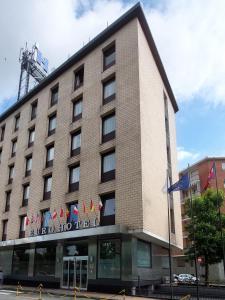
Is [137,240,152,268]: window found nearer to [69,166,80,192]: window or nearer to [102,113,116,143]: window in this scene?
[69,166,80,192]: window

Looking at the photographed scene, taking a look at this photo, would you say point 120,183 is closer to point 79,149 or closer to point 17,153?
point 79,149

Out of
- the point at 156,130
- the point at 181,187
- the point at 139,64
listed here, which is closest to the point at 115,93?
the point at 139,64

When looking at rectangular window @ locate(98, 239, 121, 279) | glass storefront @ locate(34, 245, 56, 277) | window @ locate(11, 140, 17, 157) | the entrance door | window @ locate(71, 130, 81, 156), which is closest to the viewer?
rectangular window @ locate(98, 239, 121, 279)

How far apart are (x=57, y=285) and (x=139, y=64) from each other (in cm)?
1943

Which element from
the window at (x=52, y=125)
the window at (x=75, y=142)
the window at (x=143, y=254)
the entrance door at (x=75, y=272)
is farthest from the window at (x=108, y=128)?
the entrance door at (x=75, y=272)

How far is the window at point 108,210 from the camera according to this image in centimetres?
2372

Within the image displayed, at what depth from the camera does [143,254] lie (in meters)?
24.0

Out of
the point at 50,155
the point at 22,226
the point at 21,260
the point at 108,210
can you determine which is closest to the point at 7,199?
the point at 22,226

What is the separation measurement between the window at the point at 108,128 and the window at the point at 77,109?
3506 millimetres

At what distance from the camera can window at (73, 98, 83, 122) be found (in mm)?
30444

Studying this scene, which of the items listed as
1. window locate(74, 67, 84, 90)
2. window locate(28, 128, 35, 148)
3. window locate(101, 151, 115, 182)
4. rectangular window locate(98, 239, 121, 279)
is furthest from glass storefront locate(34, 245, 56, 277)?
window locate(74, 67, 84, 90)

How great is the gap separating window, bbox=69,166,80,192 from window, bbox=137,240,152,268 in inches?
290

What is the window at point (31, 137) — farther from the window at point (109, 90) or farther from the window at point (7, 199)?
the window at point (109, 90)

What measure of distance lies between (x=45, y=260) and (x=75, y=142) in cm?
1086
